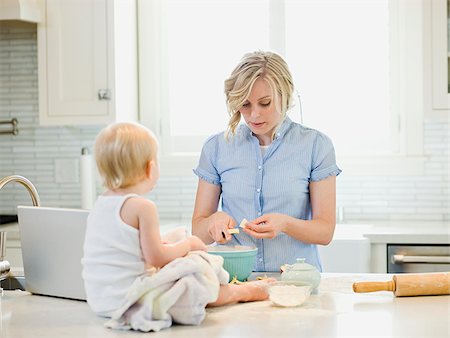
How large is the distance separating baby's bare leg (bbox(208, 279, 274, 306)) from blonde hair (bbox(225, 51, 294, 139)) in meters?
0.66

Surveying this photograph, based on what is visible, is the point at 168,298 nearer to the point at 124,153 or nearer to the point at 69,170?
the point at 124,153

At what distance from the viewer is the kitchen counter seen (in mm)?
1682

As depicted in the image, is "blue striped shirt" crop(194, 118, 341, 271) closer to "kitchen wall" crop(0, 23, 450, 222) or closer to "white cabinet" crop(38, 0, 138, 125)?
"white cabinet" crop(38, 0, 138, 125)

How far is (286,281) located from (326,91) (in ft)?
8.26

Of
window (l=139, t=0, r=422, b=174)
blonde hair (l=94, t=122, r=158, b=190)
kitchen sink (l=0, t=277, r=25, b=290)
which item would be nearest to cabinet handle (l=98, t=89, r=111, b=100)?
window (l=139, t=0, r=422, b=174)

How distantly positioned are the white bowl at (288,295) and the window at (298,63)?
2385 millimetres

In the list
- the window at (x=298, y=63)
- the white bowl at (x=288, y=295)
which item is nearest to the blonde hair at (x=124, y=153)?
the white bowl at (x=288, y=295)

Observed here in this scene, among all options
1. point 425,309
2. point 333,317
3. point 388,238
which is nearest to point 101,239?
point 333,317

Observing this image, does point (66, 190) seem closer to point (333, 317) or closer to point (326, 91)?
point (326, 91)

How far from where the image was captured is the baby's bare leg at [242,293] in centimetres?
192

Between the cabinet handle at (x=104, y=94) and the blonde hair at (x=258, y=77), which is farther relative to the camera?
the cabinet handle at (x=104, y=94)

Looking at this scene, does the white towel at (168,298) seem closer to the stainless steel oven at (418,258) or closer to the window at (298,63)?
the stainless steel oven at (418,258)

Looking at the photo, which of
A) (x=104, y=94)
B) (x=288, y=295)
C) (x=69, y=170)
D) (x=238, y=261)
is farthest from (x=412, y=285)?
(x=69, y=170)

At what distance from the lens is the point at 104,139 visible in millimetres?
1737
